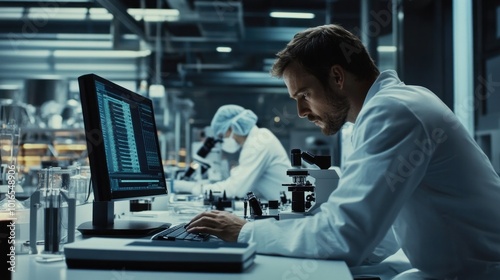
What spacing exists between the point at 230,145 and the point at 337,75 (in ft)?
9.80

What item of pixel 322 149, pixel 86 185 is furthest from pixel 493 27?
pixel 322 149

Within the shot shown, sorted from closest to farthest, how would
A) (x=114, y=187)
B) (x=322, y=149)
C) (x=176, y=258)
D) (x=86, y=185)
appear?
1. (x=176, y=258)
2. (x=114, y=187)
3. (x=86, y=185)
4. (x=322, y=149)

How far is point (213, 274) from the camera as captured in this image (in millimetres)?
865

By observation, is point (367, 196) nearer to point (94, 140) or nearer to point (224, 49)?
point (94, 140)

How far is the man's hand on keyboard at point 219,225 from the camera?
3.73ft

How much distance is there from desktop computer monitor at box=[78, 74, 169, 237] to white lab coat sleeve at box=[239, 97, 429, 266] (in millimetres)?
423

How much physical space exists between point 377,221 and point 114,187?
66cm

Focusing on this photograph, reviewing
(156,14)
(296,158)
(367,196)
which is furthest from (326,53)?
(156,14)

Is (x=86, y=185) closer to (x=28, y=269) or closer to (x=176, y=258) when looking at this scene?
(x=28, y=269)

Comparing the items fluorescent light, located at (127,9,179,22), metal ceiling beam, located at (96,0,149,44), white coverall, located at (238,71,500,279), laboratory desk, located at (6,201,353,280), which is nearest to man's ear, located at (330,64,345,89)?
white coverall, located at (238,71,500,279)

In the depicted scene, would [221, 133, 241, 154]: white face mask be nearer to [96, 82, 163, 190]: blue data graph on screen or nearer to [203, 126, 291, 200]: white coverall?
[203, 126, 291, 200]: white coverall

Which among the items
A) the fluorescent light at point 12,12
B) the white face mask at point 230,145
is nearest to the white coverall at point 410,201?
the white face mask at point 230,145

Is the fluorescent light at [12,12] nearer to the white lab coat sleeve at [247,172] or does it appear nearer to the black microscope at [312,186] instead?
the white lab coat sleeve at [247,172]

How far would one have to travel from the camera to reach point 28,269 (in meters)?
0.93
